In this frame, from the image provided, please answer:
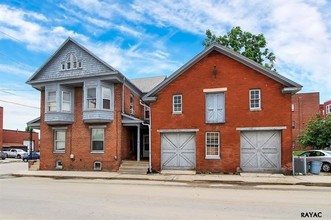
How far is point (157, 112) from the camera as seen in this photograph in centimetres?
2120

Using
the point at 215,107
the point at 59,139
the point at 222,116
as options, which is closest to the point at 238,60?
the point at 215,107

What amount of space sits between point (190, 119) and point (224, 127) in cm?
232

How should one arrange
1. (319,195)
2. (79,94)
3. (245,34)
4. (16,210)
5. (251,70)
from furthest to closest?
(245,34)
(79,94)
(251,70)
(319,195)
(16,210)

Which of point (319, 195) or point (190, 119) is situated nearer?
point (319, 195)

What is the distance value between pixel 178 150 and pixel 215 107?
387 cm

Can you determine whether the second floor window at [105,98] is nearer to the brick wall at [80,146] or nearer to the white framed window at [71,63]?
the brick wall at [80,146]

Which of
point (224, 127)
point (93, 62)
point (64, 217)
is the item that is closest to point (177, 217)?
point (64, 217)

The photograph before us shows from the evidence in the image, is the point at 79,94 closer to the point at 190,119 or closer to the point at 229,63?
the point at 190,119

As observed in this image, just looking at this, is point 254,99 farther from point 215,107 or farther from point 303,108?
point 303,108

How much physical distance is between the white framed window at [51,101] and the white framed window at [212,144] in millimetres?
11850

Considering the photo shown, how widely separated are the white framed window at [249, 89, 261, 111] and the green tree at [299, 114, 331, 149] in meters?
20.0

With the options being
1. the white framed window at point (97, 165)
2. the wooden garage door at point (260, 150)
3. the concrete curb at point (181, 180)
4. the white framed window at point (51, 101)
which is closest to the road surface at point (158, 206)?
the concrete curb at point (181, 180)

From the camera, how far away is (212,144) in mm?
19828

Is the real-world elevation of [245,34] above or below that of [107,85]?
above
